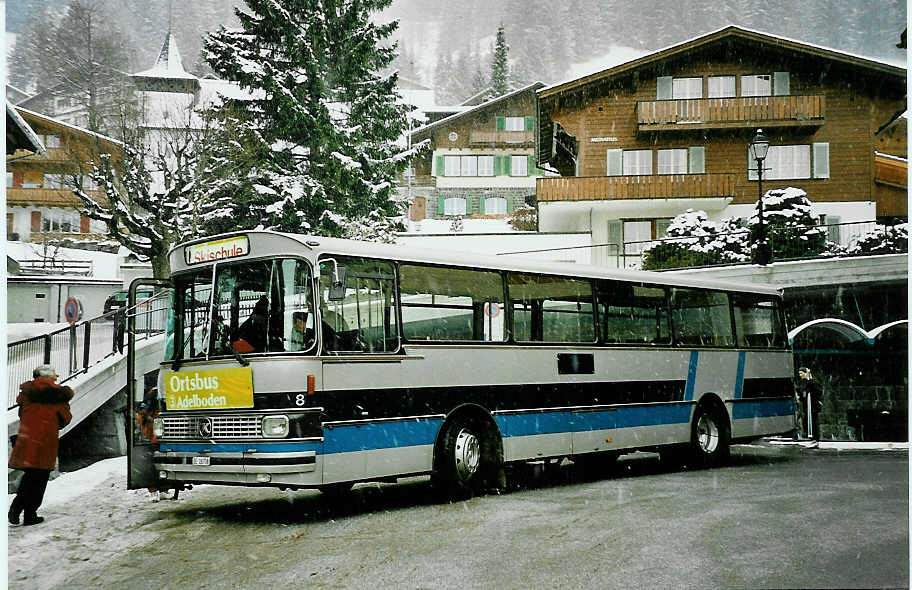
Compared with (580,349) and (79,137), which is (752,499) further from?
(79,137)

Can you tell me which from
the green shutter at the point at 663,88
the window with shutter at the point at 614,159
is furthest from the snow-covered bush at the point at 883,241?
the window with shutter at the point at 614,159

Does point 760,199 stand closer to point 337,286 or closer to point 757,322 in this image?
point 757,322

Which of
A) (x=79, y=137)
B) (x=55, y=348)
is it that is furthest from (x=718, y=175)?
(x=55, y=348)

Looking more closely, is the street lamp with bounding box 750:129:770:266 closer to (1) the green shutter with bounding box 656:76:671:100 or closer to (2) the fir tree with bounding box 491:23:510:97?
(1) the green shutter with bounding box 656:76:671:100

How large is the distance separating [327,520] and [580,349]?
4.36m

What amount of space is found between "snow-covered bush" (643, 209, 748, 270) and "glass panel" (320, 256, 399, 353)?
17.9m

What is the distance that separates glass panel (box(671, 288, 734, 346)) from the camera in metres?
14.1

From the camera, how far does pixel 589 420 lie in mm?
12586

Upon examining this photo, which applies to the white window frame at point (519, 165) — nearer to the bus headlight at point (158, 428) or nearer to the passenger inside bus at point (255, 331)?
the bus headlight at point (158, 428)

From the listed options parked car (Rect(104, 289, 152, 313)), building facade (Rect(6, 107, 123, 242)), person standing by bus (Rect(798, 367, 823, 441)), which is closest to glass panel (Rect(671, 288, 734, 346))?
person standing by bus (Rect(798, 367, 823, 441))

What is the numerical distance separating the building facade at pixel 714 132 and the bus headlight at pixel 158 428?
29.6 meters

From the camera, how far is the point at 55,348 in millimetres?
15609

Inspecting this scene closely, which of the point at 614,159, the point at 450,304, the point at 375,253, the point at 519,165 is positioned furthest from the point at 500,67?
the point at 375,253

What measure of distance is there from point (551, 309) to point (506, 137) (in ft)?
162
